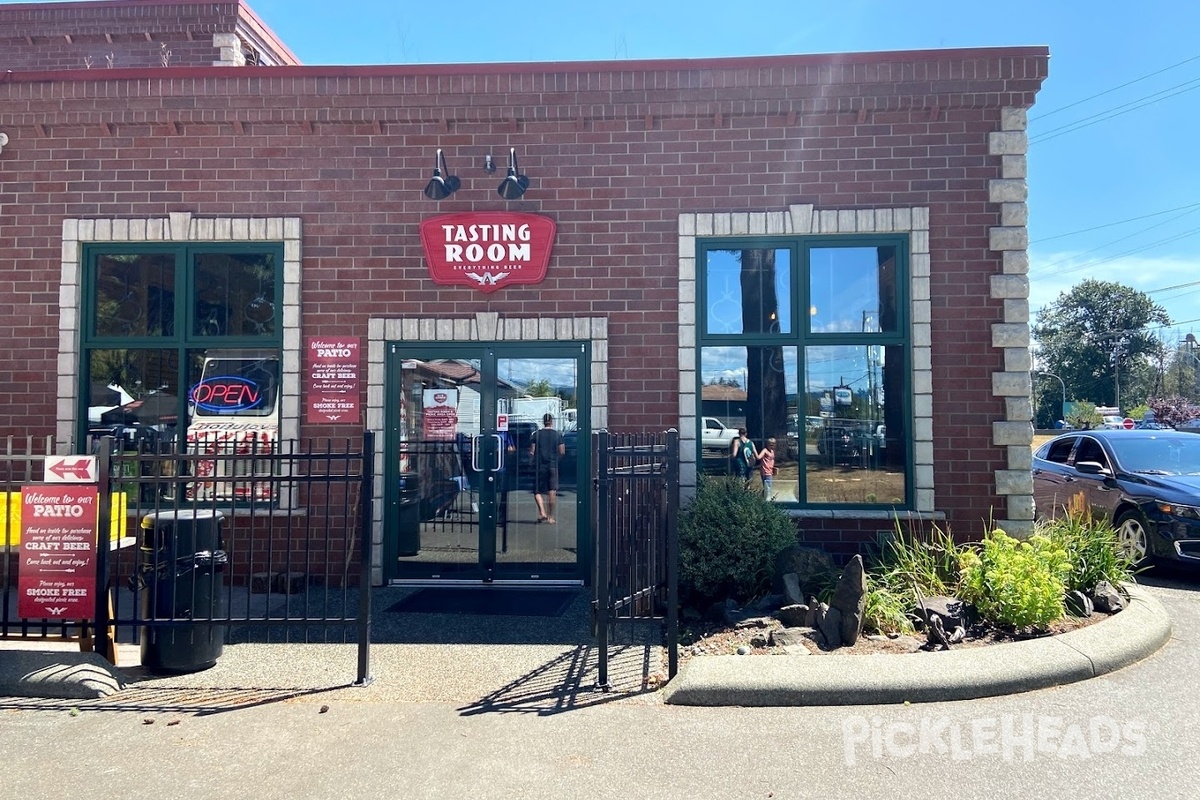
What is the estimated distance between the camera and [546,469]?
7.80 metres

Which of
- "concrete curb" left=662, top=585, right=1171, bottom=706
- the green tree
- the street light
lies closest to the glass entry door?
"concrete curb" left=662, top=585, right=1171, bottom=706

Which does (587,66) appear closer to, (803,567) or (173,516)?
(803,567)

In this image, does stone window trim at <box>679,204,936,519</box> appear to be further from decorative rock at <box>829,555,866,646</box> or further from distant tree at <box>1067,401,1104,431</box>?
distant tree at <box>1067,401,1104,431</box>

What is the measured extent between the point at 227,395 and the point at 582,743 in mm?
5429

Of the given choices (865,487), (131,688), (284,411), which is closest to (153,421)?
(284,411)

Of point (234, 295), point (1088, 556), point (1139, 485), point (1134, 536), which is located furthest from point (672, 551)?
point (1139, 485)

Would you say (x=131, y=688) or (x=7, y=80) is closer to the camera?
(x=131, y=688)

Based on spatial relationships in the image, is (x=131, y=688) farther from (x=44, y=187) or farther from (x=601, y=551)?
(x=44, y=187)

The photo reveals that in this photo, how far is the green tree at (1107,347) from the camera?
5925 cm

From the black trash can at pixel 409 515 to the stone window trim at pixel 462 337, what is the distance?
0.20 meters

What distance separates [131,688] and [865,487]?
617 centimetres

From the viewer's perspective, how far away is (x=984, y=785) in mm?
3781

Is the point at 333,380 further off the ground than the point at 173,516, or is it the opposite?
the point at 333,380

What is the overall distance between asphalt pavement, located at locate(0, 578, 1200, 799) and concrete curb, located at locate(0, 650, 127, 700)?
4.5 inches
